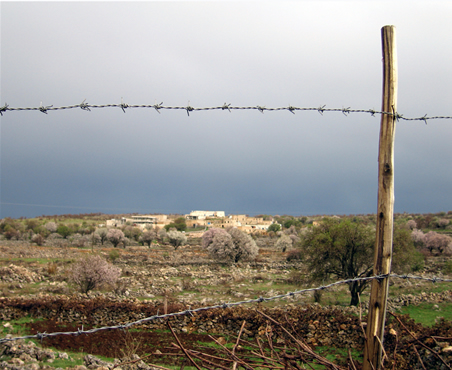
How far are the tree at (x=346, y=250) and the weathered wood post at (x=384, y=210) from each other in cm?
1654

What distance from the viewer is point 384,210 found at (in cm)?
286

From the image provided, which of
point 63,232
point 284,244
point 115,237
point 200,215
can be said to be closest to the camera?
point 284,244

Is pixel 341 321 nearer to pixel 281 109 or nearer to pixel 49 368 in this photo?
pixel 49 368

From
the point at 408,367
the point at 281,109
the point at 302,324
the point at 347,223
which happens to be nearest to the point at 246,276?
the point at 347,223

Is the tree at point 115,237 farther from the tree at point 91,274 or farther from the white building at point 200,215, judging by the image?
the white building at point 200,215

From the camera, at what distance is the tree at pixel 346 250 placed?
738 inches

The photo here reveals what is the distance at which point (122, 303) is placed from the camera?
56.1ft

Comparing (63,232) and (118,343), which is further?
(63,232)

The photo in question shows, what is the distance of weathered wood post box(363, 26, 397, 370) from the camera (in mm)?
2801

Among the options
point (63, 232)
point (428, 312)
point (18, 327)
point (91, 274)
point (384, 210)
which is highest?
point (384, 210)

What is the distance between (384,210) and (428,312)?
59.8 ft

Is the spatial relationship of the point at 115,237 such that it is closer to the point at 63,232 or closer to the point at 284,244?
the point at 63,232

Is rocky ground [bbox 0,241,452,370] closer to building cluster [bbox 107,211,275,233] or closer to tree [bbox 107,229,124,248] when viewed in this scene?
tree [bbox 107,229,124,248]

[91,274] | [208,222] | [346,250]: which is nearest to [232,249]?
[91,274]
